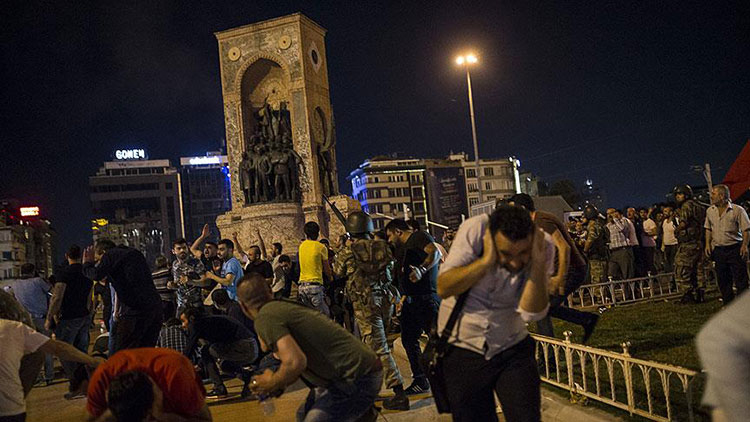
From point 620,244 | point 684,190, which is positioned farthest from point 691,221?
point 620,244

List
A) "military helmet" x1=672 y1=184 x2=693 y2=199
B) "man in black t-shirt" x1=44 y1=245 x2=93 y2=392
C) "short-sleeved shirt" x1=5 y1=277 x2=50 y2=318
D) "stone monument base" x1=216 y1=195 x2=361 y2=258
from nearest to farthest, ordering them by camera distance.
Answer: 1. "man in black t-shirt" x1=44 y1=245 x2=93 y2=392
2. "military helmet" x1=672 y1=184 x2=693 y2=199
3. "short-sleeved shirt" x1=5 y1=277 x2=50 y2=318
4. "stone monument base" x1=216 y1=195 x2=361 y2=258

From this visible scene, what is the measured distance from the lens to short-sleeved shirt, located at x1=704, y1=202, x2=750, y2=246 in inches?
318

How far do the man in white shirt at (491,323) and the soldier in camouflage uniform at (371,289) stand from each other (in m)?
2.90

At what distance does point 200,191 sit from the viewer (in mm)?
117500

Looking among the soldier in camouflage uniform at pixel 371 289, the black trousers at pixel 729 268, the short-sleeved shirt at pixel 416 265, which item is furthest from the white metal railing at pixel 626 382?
the black trousers at pixel 729 268

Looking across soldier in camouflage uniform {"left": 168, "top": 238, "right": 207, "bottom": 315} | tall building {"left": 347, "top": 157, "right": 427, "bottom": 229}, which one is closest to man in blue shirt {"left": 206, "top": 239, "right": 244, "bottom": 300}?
soldier in camouflage uniform {"left": 168, "top": 238, "right": 207, "bottom": 315}

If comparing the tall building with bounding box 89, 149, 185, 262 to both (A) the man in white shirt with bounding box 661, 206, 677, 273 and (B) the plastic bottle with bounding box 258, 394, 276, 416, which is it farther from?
(B) the plastic bottle with bounding box 258, 394, 276, 416

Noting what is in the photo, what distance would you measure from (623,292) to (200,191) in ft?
371

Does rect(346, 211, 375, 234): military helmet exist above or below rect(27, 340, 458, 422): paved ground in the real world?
above

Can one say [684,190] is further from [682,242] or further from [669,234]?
[669,234]

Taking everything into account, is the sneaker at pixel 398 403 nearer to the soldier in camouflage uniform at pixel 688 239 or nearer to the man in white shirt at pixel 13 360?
the man in white shirt at pixel 13 360

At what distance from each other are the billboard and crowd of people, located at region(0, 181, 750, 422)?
2381 centimetres

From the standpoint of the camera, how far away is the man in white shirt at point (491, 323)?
3.18 m

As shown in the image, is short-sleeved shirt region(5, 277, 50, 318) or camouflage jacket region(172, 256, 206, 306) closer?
camouflage jacket region(172, 256, 206, 306)
